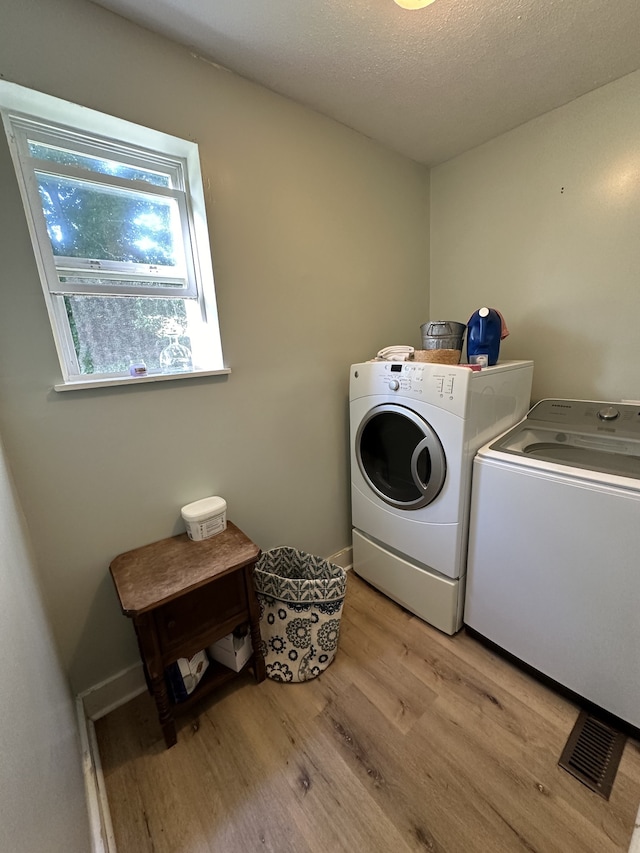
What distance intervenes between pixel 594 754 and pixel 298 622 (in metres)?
1.03

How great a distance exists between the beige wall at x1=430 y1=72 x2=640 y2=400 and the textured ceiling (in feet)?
0.54

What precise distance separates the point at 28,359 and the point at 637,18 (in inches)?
88.3

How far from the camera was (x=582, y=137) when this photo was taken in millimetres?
1468

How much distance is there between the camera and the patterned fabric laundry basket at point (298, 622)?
4.24 feet

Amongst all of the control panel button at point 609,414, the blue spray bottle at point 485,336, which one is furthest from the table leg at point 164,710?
the control panel button at point 609,414

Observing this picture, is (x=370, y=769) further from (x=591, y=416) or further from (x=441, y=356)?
(x=591, y=416)

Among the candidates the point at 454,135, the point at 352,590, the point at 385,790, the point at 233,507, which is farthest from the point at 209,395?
the point at 454,135

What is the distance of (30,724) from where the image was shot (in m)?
0.58

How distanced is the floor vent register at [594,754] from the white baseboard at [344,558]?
112 centimetres

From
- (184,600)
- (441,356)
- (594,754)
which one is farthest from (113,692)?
(441,356)

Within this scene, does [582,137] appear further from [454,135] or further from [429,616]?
[429,616]

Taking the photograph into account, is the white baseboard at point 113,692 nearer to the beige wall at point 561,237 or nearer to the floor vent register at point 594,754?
the floor vent register at point 594,754

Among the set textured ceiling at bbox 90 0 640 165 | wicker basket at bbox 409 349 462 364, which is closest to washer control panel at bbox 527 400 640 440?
wicker basket at bbox 409 349 462 364

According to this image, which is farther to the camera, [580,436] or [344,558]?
[344,558]
